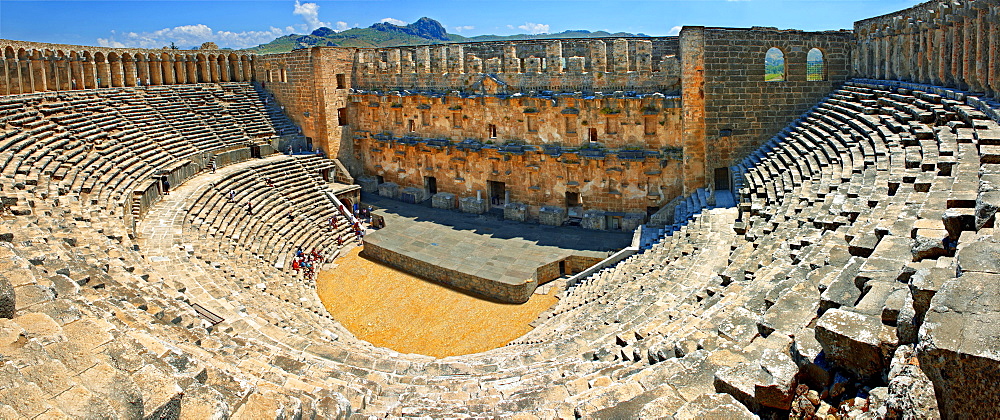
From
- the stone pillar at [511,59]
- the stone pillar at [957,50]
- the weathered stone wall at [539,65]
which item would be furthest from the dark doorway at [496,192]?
the stone pillar at [957,50]

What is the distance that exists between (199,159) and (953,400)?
75.0 ft

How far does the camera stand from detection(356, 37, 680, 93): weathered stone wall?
20438 millimetres

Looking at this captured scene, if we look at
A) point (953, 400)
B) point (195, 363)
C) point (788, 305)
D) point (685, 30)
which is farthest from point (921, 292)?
point (685, 30)

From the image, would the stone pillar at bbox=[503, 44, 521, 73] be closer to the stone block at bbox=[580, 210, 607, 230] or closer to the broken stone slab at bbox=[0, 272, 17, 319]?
the stone block at bbox=[580, 210, 607, 230]

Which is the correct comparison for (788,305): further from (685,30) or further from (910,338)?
(685,30)

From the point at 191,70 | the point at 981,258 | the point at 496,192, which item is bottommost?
the point at 496,192

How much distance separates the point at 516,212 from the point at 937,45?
12.8 meters

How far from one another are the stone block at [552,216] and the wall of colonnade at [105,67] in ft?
53.3

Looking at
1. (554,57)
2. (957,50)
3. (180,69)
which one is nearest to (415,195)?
(554,57)

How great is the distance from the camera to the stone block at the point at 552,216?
22219mm

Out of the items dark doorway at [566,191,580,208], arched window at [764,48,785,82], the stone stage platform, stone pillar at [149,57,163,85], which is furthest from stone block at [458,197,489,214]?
stone pillar at [149,57,163,85]

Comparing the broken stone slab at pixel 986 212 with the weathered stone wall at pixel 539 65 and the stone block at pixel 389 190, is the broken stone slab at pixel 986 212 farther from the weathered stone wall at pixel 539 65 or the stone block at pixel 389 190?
the stone block at pixel 389 190

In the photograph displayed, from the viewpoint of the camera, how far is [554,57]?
21594mm

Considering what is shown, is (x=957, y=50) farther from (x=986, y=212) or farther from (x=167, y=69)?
(x=167, y=69)
